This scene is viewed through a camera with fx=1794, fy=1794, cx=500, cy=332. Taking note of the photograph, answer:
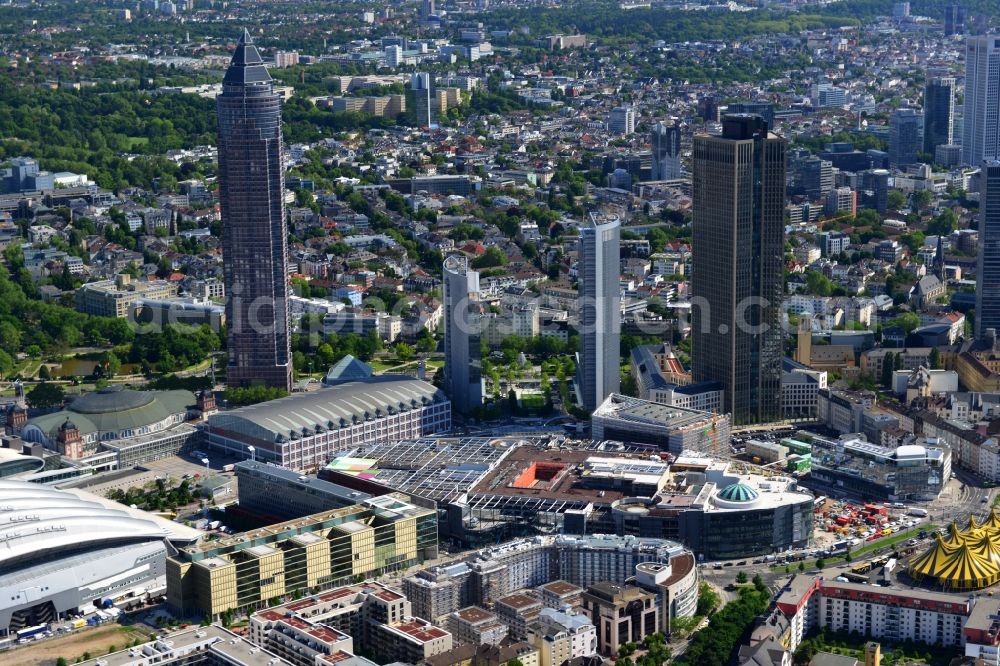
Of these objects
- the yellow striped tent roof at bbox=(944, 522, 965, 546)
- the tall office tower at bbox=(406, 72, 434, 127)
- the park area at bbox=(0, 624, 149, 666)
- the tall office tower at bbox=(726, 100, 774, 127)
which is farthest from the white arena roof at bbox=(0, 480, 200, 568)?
the tall office tower at bbox=(406, 72, 434, 127)

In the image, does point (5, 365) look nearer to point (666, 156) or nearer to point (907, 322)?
point (907, 322)

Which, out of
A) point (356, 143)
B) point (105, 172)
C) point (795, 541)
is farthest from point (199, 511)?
point (356, 143)

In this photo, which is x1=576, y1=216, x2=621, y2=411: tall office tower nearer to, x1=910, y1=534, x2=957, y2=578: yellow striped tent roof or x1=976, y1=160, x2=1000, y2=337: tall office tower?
x1=976, y1=160, x2=1000, y2=337: tall office tower

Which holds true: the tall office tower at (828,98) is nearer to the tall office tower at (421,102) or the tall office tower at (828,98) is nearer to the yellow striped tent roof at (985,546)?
the tall office tower at (421,102)

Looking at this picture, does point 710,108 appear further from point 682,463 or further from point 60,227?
point 682,463

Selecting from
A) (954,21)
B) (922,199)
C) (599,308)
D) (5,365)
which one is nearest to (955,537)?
(599,308)

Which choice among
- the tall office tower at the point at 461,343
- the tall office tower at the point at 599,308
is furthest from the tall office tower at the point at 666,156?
the tall office tower at the point at 599,308
